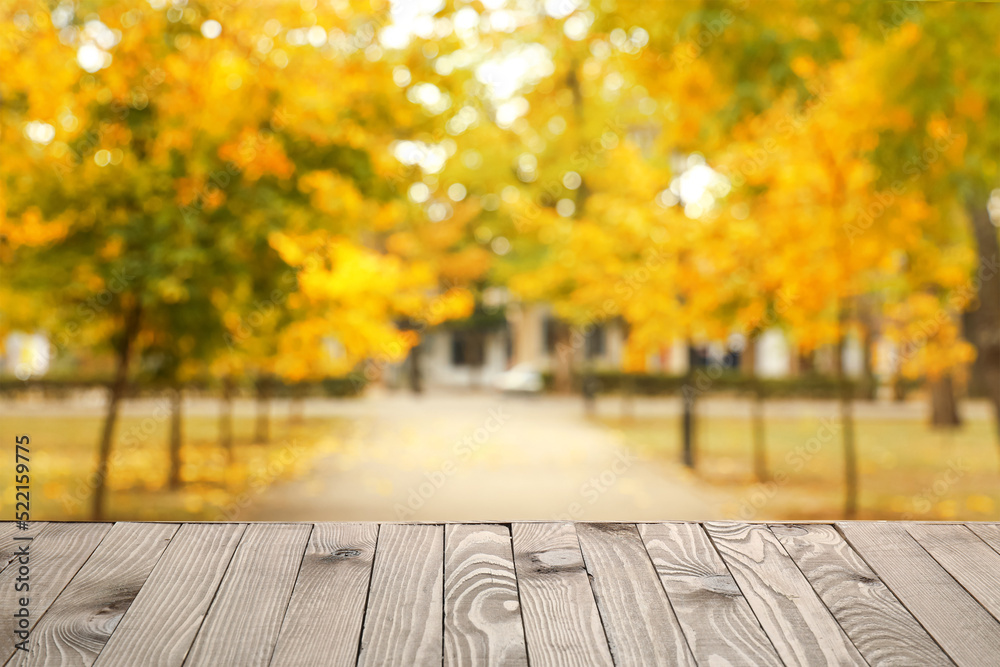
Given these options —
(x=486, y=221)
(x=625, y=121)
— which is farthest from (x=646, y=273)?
(x=486, y=221)

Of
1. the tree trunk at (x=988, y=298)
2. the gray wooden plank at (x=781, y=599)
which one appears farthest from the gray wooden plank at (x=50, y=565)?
the tree trunk at (x=988, y=298)

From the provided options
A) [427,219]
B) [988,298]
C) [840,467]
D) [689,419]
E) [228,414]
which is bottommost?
[840,467]

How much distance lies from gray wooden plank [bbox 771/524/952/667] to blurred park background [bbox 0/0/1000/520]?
105 inches

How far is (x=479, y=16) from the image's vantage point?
491 centimetres

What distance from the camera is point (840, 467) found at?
10.5 meters

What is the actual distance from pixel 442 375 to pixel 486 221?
1267 cm

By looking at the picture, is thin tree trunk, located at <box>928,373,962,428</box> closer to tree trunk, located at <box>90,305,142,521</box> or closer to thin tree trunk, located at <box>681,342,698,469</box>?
thin tree trunk, located at <box>681,342,698,469</box>

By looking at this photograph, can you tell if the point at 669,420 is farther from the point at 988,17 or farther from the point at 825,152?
the point at 988,17

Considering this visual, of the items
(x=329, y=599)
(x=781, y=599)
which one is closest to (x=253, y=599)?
(x=329, y=599)

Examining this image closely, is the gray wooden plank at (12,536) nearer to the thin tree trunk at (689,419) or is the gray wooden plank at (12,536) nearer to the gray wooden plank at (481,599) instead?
the gray wooden plank at (481,599)

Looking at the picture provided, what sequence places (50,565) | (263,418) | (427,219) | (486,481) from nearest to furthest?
(50,565) < (427,219) < (486,481) < (263,418)

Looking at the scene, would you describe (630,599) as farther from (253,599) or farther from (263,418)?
(263,418)

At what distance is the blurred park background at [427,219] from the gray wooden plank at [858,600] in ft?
8.75

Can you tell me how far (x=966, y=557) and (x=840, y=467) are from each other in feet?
29.8
